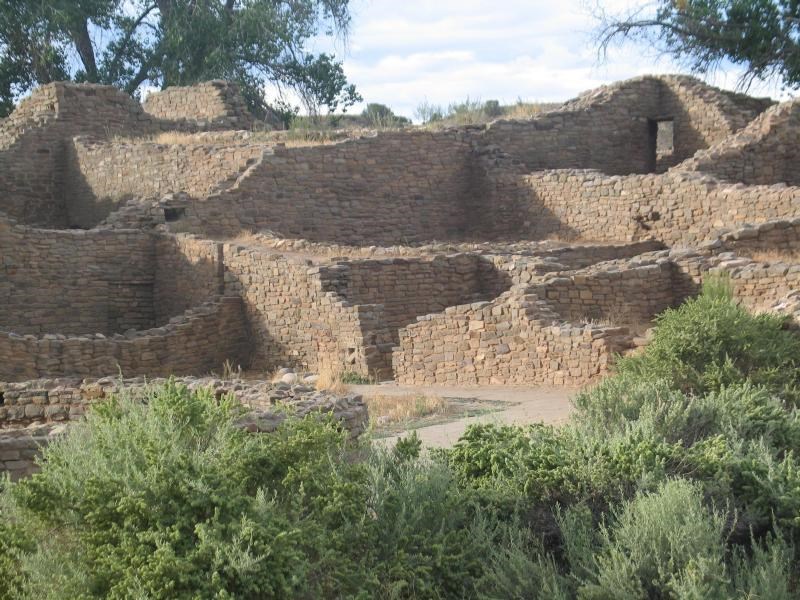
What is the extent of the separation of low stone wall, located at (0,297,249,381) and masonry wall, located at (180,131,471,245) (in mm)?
2797

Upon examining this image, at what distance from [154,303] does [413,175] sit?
547cm

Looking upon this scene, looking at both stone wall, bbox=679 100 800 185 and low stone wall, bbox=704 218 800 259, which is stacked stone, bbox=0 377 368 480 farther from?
stone wall, bbox=679 100 800 185

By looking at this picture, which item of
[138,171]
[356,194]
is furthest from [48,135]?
[356,194]

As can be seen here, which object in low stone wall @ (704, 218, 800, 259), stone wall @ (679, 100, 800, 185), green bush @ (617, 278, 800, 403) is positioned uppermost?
stone wall @ (679, 100, 800, 185)

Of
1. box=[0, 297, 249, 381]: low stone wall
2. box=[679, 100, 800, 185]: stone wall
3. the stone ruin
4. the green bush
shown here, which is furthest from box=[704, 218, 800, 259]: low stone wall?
box=[0, 297, 249, 381]: low stone wall

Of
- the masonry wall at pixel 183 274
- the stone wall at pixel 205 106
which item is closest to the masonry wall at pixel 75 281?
the masonry wall at pixel 183 274

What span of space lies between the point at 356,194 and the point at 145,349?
20.2 ft

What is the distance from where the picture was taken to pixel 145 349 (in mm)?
18391

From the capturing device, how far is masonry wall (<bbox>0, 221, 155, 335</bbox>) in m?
19.8

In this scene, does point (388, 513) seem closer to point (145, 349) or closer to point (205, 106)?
point (145, 349)

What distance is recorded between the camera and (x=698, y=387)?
12133 millimetres

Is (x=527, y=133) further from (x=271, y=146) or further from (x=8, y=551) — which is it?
(x=8, y=551)

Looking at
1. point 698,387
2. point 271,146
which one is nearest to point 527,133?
point 271,146

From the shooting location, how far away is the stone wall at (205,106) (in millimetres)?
27609
